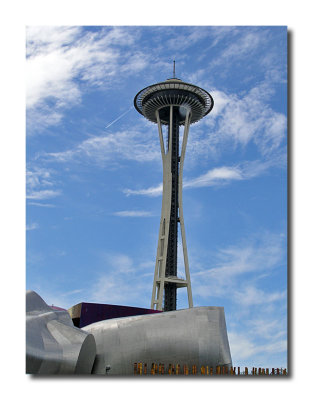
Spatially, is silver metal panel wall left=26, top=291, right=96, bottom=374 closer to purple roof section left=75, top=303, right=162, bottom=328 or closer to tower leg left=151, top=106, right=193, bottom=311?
purple roof section left=75, top=303, right=162, bottom=328

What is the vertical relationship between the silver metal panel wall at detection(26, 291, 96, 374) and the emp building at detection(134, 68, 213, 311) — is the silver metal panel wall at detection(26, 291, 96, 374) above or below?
below

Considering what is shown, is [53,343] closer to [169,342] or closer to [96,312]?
[169,342]

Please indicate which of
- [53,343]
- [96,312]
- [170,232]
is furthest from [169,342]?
[170,232]

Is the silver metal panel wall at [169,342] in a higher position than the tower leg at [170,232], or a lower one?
lower

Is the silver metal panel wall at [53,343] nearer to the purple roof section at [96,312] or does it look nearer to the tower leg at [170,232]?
the purple roof section at [96,312]

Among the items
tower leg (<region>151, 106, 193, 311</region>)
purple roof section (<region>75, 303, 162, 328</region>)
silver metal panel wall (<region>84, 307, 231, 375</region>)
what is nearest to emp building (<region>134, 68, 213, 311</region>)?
tower leg (<region>151, 106, 193, 311</region>)

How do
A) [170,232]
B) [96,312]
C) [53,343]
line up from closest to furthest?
1. [53,343]
2. [96,312]
3. [170,232]

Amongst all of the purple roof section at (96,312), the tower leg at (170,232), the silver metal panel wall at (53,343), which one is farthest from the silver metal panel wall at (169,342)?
the tower leg at (170,232)
